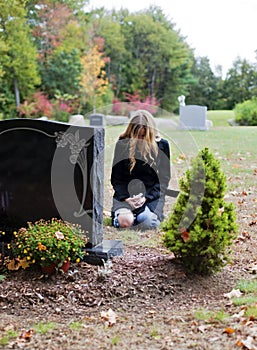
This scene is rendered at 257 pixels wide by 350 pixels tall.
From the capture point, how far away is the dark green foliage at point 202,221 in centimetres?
375

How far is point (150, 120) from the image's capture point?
5316 mm

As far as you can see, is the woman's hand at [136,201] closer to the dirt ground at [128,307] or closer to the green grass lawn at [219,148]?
the dirt ground at [128,307]

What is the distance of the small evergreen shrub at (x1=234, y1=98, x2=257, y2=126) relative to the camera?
63.9ft

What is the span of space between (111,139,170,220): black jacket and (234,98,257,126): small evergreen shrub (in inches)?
572

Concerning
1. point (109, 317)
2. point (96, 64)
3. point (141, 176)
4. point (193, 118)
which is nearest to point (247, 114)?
point (193, 118)

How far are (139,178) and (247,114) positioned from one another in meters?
15.3

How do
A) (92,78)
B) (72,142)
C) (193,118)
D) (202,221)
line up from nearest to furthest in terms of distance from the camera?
(202,221), (72,142), (193,118), (92,78)

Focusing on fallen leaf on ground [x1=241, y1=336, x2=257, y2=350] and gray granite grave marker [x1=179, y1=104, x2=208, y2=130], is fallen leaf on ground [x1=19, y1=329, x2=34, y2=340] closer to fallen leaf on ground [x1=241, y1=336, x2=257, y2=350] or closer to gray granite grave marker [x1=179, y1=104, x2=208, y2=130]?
fallen leaf on ground [x1=241, y1=336, x2=257, y2=350]

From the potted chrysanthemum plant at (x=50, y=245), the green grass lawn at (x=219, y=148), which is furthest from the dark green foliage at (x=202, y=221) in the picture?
the green grass lawn at (x=219, y=148)

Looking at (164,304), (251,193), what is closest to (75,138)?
(164,304)

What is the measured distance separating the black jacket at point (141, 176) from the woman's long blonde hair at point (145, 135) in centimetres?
6

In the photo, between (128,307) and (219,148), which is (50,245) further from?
(219,148)

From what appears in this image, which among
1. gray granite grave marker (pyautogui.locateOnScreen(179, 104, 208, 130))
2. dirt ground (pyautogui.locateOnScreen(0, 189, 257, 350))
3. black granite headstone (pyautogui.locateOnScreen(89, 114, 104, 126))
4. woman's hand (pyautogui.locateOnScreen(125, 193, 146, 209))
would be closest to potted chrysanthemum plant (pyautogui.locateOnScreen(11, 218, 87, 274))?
dirt ground (pyautogui.locateOnScreen(0, 189, 257, 350))

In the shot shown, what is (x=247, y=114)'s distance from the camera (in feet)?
65.4
